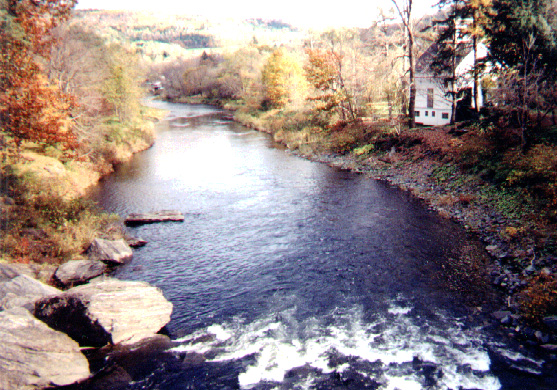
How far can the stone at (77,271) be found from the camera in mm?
12711

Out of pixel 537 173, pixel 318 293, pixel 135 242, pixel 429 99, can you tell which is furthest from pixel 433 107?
pixel 135 242

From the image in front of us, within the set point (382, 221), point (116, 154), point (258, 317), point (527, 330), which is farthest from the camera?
point (116, 154)

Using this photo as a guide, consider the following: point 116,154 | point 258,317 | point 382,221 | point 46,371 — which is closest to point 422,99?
point 382,221

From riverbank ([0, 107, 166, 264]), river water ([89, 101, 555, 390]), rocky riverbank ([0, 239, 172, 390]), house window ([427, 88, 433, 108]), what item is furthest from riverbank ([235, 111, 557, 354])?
riverbank ([0, 107, 166, 264])

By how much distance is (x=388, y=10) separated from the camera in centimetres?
2884

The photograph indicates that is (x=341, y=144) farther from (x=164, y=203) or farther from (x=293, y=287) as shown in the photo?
(x=293, y=287)

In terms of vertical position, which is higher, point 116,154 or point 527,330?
point 116,154

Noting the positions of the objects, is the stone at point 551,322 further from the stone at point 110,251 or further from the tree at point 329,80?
the tree at point 329,80

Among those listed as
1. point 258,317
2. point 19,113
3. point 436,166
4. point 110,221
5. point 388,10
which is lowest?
point 258,317

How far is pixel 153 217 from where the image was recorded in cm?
1927

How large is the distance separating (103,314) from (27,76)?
9.71m

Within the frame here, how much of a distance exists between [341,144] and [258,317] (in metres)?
24.8

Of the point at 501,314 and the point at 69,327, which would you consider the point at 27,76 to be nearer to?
the point at 69,327

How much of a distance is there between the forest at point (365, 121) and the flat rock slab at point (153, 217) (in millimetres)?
1391
